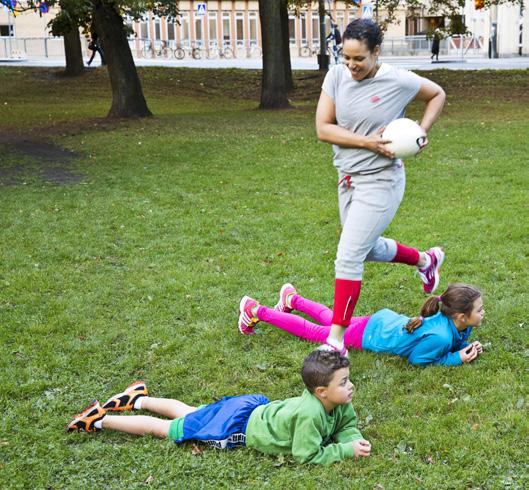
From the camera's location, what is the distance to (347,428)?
423 cm

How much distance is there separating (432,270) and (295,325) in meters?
1.29

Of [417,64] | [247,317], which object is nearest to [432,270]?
[247,317]

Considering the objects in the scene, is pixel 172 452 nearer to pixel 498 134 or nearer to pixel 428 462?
pixel 428 462

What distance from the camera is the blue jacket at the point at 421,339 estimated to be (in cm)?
507

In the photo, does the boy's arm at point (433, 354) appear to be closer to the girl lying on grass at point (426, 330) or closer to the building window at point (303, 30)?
the girl lying on grass at point (426, 330)

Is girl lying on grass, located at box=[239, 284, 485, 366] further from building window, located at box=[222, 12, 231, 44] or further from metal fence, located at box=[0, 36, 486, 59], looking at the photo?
building window, located at box=[222, 12, 231, 44]

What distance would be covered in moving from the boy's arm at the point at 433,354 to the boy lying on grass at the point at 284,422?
1037 millimetres

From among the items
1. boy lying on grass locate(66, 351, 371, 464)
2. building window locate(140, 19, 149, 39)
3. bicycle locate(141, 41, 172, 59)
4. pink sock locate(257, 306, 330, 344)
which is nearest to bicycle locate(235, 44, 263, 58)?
bicycle locate(141, 41, 172, 59)

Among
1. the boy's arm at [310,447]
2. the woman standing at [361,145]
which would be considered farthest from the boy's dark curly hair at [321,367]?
the woman standing at [361,145]

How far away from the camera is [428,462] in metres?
4.05

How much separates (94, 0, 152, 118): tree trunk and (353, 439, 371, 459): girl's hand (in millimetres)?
15511

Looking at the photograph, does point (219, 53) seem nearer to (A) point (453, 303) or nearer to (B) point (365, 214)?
(B) point (365, 214)

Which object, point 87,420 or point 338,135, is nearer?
point 87,420

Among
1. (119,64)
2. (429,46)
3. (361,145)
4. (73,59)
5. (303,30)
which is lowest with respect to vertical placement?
(361,145)
